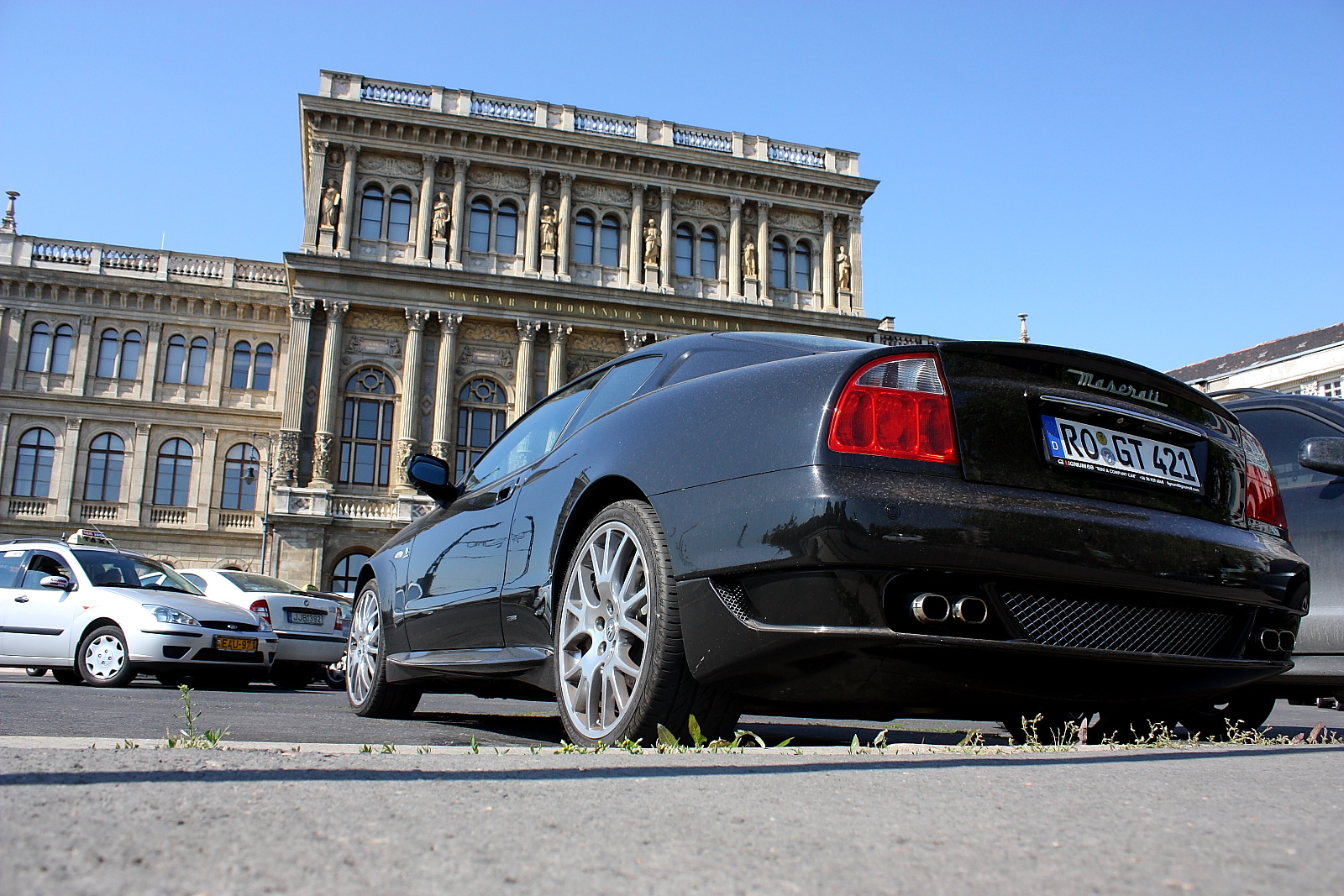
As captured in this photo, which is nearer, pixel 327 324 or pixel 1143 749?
pixel 1143 749

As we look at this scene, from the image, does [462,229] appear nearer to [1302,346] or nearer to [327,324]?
[327,324]

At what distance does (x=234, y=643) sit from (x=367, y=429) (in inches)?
1025

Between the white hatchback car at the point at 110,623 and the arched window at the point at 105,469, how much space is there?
31415 millimetres

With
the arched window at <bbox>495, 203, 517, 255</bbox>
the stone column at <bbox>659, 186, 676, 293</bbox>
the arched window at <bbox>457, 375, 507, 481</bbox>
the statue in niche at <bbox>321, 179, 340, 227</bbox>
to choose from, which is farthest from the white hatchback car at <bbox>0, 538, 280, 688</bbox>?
the stone column at <bbox>659, 186, 676, 293</bbox>

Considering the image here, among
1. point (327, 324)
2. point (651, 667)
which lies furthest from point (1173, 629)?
point (327, 324)

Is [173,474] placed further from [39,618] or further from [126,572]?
[39,618]

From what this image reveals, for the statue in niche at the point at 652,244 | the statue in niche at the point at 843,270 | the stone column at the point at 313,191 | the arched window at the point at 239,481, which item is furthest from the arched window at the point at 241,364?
the statue in niche at the point at 843,270

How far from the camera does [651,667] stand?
2.82m

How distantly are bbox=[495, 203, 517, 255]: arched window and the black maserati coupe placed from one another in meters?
35.4

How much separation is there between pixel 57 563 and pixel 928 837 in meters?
10.7

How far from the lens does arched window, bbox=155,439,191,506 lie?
38.5m

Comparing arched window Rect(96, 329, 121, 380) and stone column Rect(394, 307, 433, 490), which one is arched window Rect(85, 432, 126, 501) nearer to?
arched window Rect(96, 329, 121, 380)

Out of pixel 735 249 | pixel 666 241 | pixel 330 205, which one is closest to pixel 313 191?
pixel 330 205

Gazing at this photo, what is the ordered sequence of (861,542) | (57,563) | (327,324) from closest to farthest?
(861,542) → (57,563) → (327,324)
